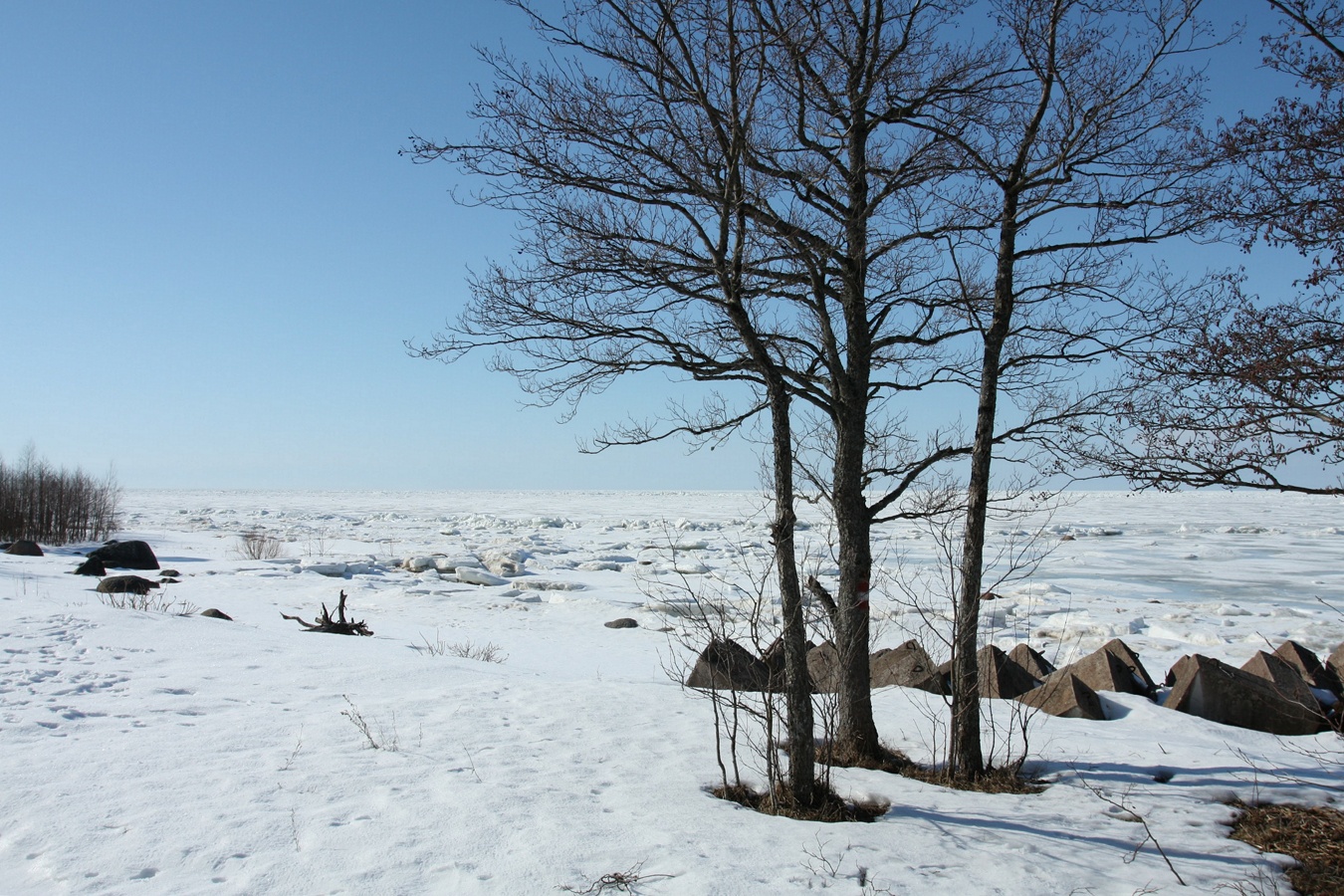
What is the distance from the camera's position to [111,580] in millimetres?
14945

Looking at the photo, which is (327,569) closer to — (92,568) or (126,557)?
(126,557)

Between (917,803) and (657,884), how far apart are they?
246 centimetres

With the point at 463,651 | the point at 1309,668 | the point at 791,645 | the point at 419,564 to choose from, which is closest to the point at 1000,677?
the point at 1309,668

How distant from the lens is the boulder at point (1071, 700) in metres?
8.62

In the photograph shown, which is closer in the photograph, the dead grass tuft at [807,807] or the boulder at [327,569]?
the dead grass tuft at [807,807]

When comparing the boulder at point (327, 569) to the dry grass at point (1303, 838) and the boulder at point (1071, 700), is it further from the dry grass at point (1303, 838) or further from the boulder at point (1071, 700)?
the dry grass at point (1303, 838)

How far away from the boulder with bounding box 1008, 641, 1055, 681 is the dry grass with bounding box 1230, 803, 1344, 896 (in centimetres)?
442

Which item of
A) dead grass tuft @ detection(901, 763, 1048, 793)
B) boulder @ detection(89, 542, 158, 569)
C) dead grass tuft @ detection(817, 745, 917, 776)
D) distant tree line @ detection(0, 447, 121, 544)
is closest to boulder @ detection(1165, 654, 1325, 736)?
dead grass tuft @ detection(901, 763, 1048, 793)

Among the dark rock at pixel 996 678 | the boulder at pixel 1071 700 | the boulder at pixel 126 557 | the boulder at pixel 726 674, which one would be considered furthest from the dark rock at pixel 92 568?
the boulder at pixel 1071 700

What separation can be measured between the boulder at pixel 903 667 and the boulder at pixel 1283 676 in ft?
10.8

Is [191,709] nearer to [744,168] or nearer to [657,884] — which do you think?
[657,884]

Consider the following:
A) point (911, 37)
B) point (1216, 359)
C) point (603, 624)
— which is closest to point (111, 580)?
point (603, 624)

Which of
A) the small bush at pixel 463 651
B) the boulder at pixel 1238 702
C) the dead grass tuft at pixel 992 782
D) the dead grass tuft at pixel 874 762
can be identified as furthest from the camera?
the small bush at pixel 463 651

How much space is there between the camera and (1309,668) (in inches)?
380
